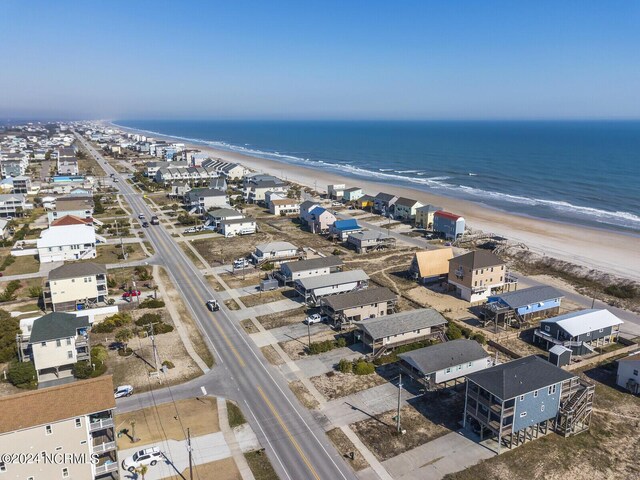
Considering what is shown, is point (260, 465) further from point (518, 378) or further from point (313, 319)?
point (313, 319)

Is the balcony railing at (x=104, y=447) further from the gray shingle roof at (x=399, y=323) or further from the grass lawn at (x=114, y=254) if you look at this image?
the grass lawn at (x=114, y=254)

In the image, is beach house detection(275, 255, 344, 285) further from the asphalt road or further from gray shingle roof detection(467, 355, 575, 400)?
gray shingle roof detection(467, 355, 575, 400)

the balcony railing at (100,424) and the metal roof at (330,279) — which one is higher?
the balcony railing at (100,424)

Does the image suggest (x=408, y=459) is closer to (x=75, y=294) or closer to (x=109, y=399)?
(x=109, y=399)

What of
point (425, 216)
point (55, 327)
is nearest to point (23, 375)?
point (55, 327)

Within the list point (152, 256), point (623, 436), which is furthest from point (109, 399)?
point (152, 256)

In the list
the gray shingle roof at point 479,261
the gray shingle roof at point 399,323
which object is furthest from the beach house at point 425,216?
the gray shingle roof at point 399,323
